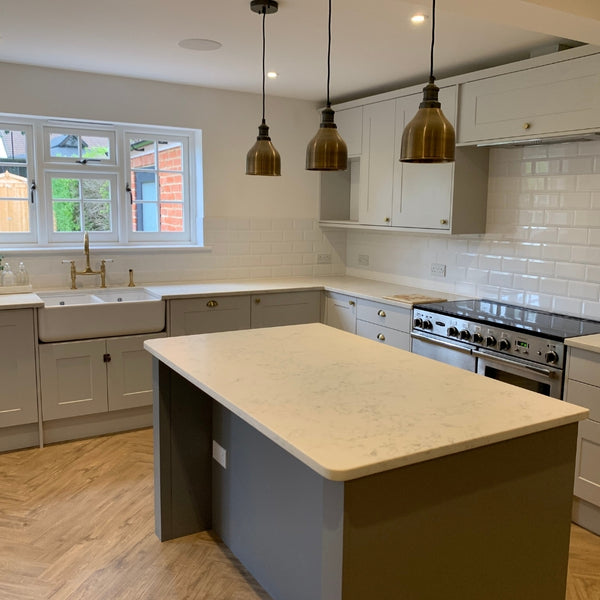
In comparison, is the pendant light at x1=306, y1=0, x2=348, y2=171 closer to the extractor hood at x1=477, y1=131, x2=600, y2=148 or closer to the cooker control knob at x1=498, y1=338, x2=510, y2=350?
the cooker control knob at x1=498, y1=338, x2=510, y2=350

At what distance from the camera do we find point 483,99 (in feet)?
12.0

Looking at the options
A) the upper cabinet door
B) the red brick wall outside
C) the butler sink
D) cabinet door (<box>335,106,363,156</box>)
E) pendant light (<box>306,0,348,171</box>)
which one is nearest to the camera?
pendant light (<box>306,0,348,171</box>)

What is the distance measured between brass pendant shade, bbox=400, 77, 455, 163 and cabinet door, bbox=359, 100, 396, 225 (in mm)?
2669

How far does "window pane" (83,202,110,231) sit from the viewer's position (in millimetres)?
4602

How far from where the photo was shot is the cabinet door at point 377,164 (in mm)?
4434

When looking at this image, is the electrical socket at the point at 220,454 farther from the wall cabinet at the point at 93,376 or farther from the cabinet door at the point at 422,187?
the cabinet door at the point at 422,187

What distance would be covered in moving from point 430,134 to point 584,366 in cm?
160

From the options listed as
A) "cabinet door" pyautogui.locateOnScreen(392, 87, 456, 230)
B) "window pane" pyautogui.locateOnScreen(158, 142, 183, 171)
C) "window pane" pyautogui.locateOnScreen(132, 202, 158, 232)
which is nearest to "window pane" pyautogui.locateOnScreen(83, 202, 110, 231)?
"window pane" pyautogui.locateOnScreen(132, 202, 158, 232)

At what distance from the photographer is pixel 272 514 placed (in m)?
2.28

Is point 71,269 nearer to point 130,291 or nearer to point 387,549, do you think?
point 130,291

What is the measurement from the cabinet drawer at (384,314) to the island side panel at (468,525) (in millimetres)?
2087

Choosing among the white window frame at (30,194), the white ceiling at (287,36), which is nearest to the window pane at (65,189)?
the white window frame at (30,194)

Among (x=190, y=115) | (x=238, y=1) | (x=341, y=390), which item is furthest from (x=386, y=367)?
(x=190, y=115)

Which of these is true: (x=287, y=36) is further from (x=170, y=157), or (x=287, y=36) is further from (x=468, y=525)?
(x=468, y=525)
